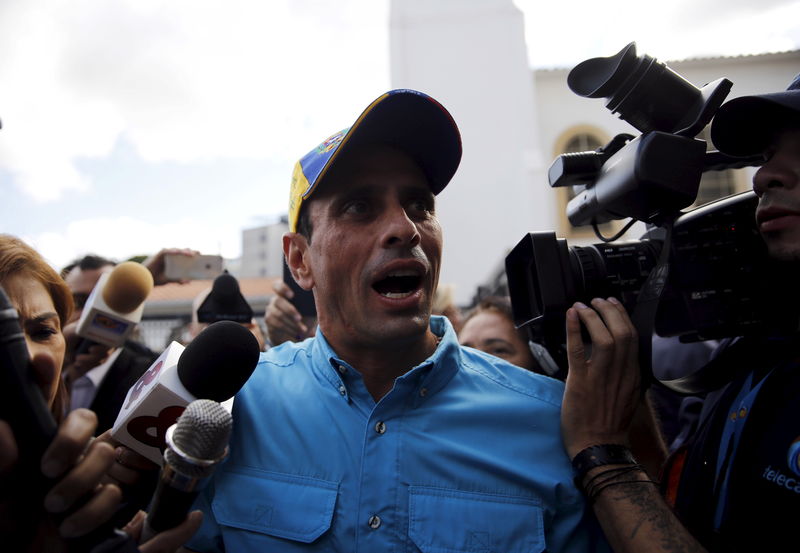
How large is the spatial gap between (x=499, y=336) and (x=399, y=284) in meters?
1.40

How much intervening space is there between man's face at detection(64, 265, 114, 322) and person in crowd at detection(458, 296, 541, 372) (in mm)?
2053

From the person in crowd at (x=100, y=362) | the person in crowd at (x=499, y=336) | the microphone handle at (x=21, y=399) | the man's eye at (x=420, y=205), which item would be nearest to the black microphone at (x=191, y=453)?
the microphone handle at (x=21, y=399)

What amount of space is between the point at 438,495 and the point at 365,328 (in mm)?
479

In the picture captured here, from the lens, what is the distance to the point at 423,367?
1498 mm

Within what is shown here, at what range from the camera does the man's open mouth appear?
1589 mm

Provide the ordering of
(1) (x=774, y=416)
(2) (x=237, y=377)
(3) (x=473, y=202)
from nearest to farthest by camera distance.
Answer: (2) (x=237, y=377) → (1) (x=774, y=416) → (3) (x=473, y=202)

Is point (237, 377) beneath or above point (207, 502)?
above

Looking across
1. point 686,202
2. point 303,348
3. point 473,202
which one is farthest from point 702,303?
point 473,202

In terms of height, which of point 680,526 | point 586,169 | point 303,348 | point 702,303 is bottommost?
point 680,526

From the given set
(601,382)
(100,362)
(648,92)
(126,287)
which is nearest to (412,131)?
(648,92)

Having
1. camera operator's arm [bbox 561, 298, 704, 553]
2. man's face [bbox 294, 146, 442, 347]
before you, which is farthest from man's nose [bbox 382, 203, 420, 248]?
camera operator's arm [bbox 561, 298, 704, 553]

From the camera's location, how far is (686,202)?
1.38m

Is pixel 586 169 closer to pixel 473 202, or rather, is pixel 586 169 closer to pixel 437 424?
pixel 437 424

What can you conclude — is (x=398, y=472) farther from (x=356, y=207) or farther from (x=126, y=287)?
(x=126, y=287)
